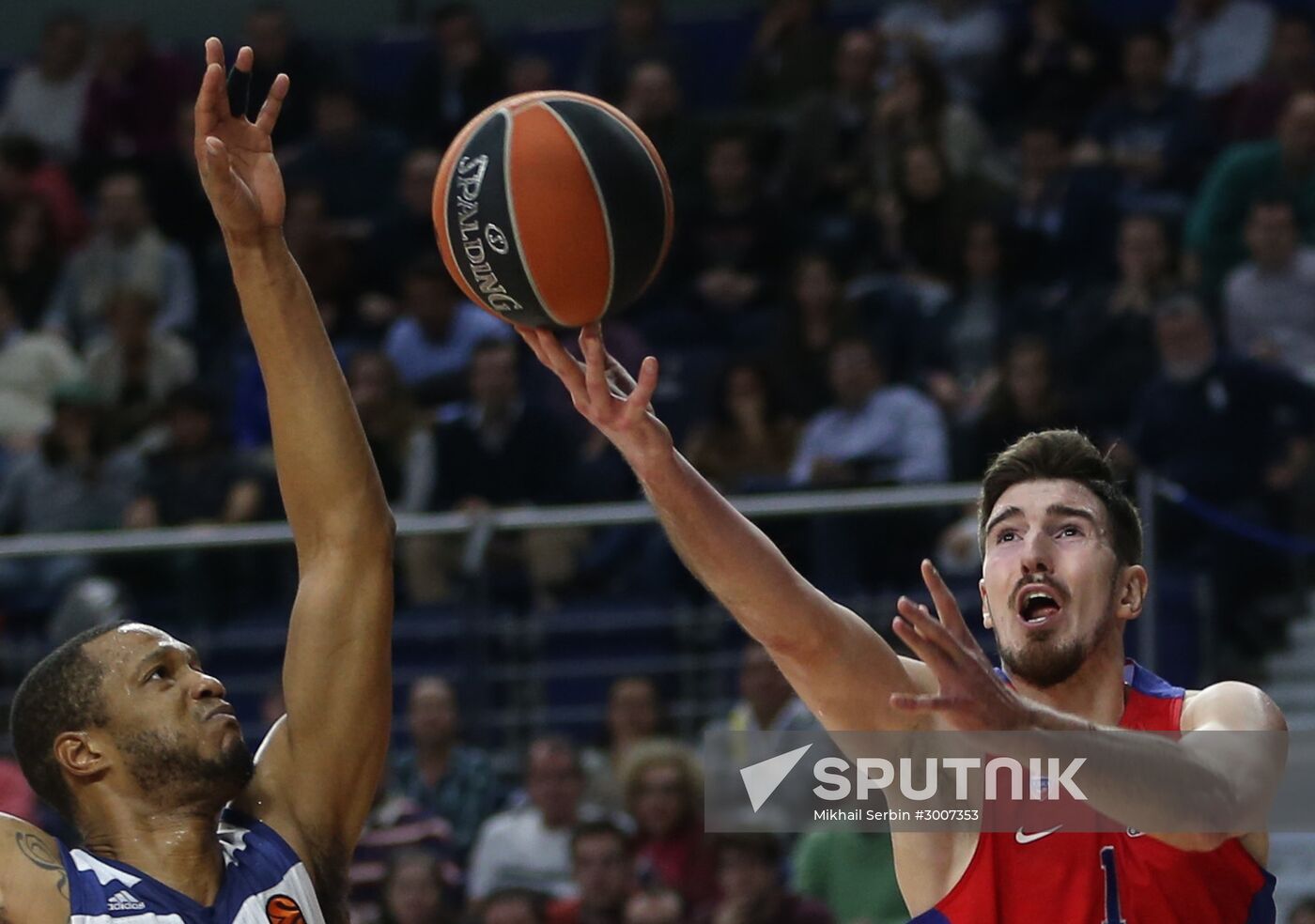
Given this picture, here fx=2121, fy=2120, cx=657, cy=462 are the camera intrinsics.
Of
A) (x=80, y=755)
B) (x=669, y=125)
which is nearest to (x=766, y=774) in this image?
(x=80, y=755)

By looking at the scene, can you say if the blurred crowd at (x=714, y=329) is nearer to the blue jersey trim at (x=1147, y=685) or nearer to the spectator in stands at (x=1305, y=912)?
the spectator in stands at (x=1305, y=912)

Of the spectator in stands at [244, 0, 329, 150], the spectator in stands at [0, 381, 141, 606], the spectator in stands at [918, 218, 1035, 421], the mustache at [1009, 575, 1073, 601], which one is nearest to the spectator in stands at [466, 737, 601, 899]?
the spectator in stands at [918, 218, 1035, 421]

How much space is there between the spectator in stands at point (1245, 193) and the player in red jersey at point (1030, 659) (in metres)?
6.09

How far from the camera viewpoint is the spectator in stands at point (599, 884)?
739cm

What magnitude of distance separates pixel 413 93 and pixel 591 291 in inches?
341

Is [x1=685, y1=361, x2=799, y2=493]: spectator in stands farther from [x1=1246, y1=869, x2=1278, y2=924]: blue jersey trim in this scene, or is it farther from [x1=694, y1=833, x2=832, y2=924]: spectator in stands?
[x1=1246, y1=869, x2=1278, y2=924]: blue jersey trim

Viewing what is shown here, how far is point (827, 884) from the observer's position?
7.43 meters

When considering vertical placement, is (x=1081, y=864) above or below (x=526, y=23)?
below

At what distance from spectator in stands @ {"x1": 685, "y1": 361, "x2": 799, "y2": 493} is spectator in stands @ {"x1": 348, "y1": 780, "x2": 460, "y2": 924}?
203 centimetres

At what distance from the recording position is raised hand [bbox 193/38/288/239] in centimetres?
389

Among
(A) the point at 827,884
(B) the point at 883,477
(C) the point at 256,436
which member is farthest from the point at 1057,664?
(C) the point at 256,436

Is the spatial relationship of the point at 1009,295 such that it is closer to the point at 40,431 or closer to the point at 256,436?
the point at 256,436

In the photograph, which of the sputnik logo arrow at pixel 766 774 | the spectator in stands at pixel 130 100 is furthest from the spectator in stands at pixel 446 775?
the spectator in stands at pixel 130 100

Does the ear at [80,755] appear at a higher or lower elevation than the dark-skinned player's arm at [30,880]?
higher
